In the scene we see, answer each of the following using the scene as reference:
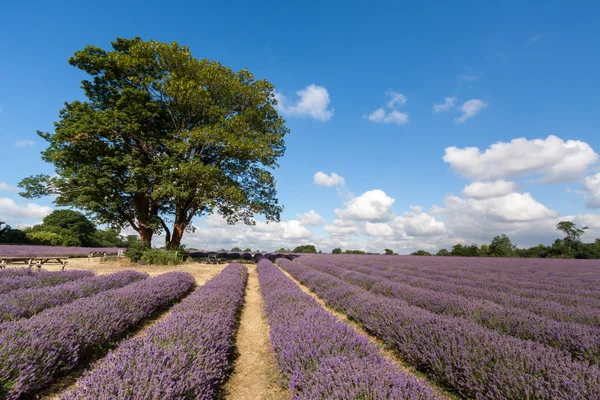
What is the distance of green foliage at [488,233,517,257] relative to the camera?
52938 mm

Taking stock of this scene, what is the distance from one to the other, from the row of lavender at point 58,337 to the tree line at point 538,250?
183 feet

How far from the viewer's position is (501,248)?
184 feet

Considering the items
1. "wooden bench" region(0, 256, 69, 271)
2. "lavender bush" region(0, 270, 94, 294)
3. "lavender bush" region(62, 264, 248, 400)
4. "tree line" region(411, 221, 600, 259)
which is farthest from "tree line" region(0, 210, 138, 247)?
"tree line" region(411, 221, 600, 259)

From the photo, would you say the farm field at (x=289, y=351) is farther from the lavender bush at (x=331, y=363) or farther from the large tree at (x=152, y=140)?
the large tree at (x=152, y=140)

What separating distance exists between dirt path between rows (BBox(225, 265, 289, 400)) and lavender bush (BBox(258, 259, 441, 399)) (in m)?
0.30

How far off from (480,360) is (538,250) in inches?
2701

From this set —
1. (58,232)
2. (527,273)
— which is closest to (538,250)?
(527,273)

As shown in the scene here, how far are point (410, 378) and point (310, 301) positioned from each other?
358cm

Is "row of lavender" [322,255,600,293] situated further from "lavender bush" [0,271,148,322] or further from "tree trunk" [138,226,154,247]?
"tree trunk" [138,226,154,247]

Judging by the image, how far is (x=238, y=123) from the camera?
1664 centimetres

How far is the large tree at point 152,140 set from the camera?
49.7 feet

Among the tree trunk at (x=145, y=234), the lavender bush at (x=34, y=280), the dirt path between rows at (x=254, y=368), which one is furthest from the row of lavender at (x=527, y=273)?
the tree trunk at (x=145, y=234)

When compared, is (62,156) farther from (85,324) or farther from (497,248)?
(497,248)

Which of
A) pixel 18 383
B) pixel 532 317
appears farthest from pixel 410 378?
pixel 532 317
